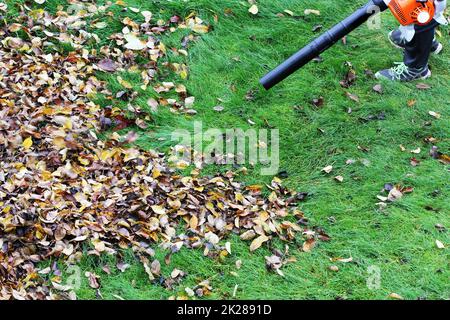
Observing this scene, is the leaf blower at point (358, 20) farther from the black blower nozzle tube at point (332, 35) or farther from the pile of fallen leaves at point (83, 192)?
the pile of fallen leaves at point (83, 192)

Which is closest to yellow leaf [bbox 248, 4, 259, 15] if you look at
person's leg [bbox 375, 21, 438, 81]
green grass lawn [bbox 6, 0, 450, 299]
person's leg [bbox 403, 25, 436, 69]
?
green grass lawn [bbox 6, 0, 450, 299]

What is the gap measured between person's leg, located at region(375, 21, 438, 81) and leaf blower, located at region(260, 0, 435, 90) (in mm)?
526

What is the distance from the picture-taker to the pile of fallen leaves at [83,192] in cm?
446

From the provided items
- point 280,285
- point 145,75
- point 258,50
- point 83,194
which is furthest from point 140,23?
point 280,285

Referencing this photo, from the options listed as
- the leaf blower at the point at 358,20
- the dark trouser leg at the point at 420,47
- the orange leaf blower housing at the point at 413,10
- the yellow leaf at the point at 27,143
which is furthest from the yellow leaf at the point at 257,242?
the dark trouser leg at the point at 420,47

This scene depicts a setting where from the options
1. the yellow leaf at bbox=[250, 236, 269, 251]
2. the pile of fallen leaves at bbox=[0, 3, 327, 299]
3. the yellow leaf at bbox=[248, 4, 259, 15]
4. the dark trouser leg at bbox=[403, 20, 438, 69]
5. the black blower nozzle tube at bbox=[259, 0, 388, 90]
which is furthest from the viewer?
the yellow leaf at bbox=[248, 4, 259, 15]

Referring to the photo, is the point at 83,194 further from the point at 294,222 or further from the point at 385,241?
the point at 385,241

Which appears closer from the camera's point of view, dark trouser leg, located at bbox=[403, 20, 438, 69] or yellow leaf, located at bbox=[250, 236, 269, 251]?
yellow leaf, located at bbox=[250, 236, 269, 251]

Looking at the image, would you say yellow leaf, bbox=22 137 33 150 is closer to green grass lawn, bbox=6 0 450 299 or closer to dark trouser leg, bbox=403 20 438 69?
green grass lawn, bbox=6 0 450 299

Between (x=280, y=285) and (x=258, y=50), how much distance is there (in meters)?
2.64

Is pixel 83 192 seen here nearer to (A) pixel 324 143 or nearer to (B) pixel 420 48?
(A) pixel 324 143

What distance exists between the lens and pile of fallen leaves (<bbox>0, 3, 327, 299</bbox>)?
14.6 ft

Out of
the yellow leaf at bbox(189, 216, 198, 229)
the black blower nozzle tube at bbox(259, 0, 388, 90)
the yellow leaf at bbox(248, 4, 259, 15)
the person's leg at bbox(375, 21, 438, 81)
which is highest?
the black blower nozzle tube at bbox(259, 0, 388, 90)
